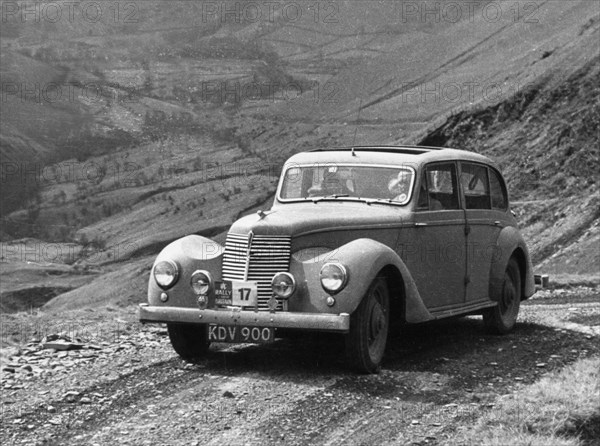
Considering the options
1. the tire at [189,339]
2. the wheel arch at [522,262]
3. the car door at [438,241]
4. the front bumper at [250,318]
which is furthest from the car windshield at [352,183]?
the wheel arch at [522,262]

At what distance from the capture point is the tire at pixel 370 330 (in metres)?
9.48

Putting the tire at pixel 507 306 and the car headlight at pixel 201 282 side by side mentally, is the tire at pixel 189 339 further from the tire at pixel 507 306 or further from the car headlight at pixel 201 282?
the tire at pixel 507 306

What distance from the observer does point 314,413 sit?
325 inches

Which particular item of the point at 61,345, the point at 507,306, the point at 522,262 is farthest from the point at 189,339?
the point at 522,262

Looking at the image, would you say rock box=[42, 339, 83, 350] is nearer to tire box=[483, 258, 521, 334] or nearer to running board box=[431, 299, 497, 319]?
running board box=[431, 299, 497, 319]

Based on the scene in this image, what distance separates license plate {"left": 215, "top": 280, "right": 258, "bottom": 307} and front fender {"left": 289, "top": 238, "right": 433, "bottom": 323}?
34 centimetres

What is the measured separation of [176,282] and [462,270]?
10.2 feet

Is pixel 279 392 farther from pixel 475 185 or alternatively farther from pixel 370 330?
pixel 475 185

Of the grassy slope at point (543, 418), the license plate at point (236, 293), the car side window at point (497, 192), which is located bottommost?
the grassy slope at point (543, 418)

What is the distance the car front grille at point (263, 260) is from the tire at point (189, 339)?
0.72 metres

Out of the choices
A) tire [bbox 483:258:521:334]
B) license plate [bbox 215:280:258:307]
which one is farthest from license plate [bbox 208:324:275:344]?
tire [bbox 483:258:521:334]

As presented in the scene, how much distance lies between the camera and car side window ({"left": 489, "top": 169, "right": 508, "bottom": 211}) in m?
12.6

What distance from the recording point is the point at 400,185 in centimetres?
1101

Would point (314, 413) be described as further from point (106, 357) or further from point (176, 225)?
point (176, 225)
